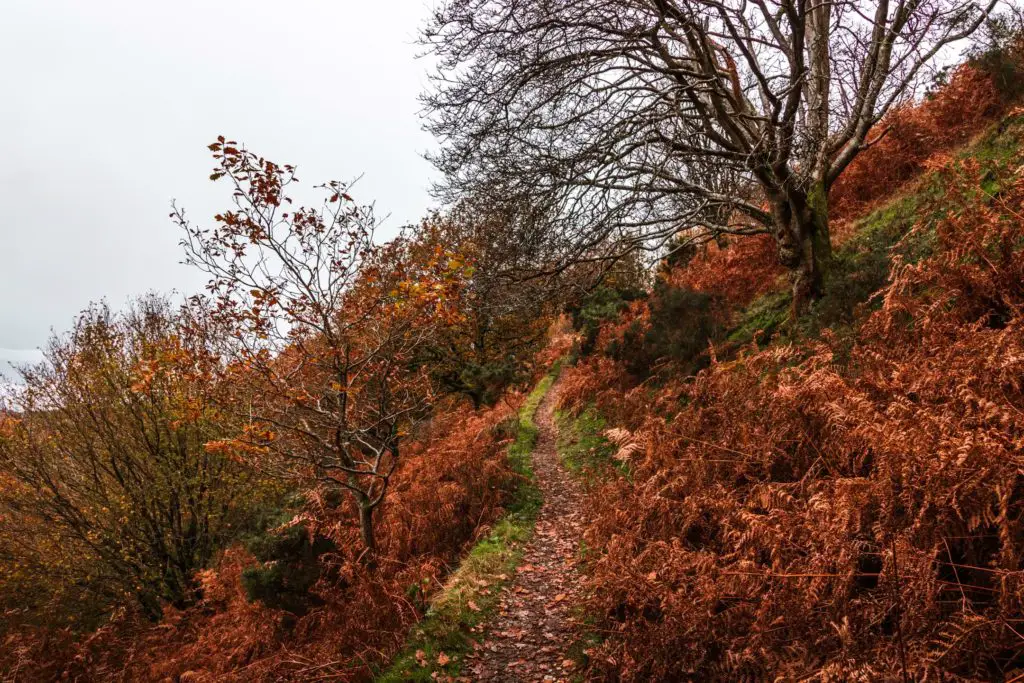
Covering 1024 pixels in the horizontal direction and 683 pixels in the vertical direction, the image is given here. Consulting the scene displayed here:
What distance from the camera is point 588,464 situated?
856 centimetres

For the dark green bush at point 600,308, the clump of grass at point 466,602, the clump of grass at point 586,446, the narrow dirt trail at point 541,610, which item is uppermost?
the dark green bush at point 600,308

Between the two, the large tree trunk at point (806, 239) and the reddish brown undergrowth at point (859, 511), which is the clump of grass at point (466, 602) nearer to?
the reddish brown undergrowth at point (859, 511)

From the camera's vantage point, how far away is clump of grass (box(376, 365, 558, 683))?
4.56 meters

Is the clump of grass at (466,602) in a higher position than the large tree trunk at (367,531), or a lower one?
lower

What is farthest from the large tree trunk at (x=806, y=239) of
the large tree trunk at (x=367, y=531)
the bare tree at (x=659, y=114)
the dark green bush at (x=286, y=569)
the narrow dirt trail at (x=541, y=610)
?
the dark green bush at (x=286, y=569)

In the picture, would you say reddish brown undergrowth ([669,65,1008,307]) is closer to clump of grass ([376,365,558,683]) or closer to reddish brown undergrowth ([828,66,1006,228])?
reddish brown undergrowth ([828,66,1006,228])

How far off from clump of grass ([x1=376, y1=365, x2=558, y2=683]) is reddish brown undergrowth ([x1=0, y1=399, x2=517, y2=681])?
0.35 metres

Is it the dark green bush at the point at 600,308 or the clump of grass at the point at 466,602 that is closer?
the clump of grass at the point at 466,602

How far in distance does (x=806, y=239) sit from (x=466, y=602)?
24.5 ft

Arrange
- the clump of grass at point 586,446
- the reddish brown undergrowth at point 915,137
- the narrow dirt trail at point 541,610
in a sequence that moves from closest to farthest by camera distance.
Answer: the narrow dirt trail at point 541,610 → the clump of grass at point 586,446 → the reddish brown undergrowth at point 915,137

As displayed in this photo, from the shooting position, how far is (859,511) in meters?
3.16

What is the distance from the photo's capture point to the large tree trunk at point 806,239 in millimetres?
7688

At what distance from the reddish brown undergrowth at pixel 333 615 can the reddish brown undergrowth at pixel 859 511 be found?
104 inches

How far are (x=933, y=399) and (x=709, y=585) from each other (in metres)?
2.30
